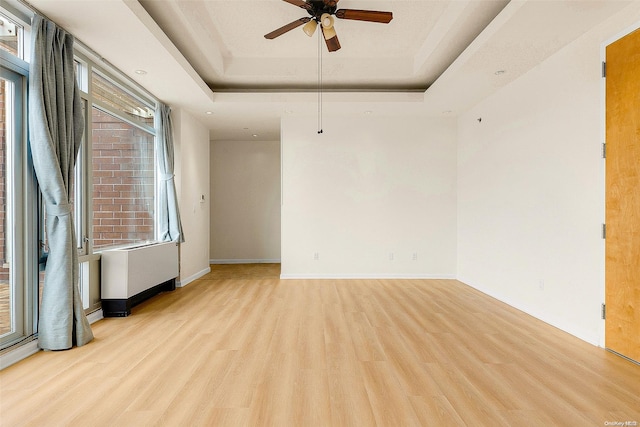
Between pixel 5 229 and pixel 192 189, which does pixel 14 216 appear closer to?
pixel 5 229

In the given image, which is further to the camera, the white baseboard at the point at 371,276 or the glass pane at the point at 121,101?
the white baseboard at the point at 371,276

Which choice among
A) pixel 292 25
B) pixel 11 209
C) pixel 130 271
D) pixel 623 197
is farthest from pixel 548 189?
pixel 11 209

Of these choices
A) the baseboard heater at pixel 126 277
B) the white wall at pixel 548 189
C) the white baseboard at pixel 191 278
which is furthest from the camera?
the white baseboard at pixel 191 278

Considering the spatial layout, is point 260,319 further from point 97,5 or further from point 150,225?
point 97,5

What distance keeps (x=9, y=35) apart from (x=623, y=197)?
15.9ft

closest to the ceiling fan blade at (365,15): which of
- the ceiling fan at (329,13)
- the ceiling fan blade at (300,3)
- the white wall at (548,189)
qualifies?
the ceiling fan at (329,13)

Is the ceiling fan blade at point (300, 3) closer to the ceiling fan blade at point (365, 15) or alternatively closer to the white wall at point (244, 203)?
the ceiling fan blade at point (365, 15)

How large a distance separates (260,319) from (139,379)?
150cm

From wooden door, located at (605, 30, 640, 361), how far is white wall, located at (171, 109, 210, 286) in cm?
513

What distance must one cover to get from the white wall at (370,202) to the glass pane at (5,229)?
3749mm

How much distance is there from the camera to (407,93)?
5.32 m

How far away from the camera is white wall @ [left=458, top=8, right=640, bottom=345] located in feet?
10.2

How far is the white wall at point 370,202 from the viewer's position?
607 centimetres

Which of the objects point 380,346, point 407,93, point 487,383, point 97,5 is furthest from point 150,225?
point 487,383
